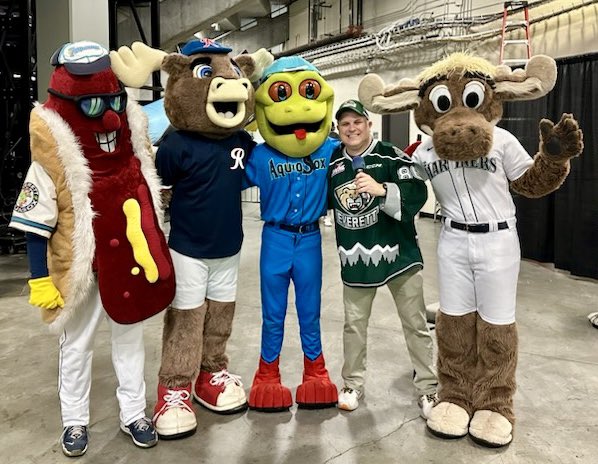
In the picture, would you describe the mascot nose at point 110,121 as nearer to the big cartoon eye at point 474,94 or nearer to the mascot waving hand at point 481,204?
the mascot waving hand at point 481,204

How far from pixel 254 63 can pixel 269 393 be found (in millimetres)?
1457

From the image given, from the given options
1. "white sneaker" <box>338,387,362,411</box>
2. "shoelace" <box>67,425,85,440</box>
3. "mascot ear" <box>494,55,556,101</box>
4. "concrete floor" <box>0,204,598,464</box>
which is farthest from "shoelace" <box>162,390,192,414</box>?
"mascot ear" <box>494,55,556,101</box>

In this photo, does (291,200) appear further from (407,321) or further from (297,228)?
(407,321)

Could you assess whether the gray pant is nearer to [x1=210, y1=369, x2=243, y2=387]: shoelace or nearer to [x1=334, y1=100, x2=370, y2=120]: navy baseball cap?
[x1=210, y1=369, x2=243, y2=387]: shoelace

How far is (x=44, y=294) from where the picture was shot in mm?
1869

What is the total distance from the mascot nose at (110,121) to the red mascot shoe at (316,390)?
4.21 feet

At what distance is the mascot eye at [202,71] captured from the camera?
2121 millimetres

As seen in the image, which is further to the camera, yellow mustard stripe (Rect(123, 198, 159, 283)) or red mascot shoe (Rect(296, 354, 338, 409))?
red mascot shoe (Rect(296, 354, 338, 409))

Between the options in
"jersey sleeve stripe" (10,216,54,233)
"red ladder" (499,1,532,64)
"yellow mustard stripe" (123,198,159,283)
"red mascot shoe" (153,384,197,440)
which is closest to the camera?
"jersey sleeve stripe" (10,216,54,233)

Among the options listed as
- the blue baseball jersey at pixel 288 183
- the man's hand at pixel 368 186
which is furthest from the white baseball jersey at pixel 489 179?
the blue baseball jersey at pixel 288 183

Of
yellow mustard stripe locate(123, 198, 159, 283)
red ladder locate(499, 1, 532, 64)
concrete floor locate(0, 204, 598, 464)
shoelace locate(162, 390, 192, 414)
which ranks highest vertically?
red ladder locate(499, 1, 532, 64)

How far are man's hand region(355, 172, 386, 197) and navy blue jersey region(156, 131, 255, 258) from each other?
1.63ft

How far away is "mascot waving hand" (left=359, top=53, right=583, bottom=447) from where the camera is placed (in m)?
A: 2.04

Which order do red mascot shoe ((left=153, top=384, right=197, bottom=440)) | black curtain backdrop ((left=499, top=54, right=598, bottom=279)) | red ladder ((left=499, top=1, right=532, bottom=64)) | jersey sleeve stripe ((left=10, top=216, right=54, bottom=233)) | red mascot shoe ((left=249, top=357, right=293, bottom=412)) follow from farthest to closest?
red ladder ((left=499, top=1, right=532, bottom=64))
black curtain backdrop ((left=499, top=54, right=598, bottom=279))
red mascot shoe ((left=249, top=357, right=293, bottom=412))
red mascot shoe ((left=153, top=384, right=197, bottom=440))
jersey sleeve stripe ((left=10, top=216, right=54, bottom=233))
